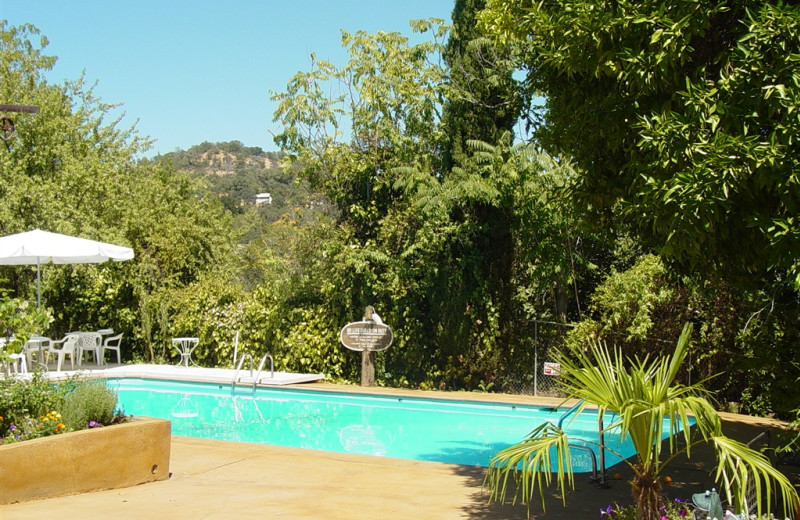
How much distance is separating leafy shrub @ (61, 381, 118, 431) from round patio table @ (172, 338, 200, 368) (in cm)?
862

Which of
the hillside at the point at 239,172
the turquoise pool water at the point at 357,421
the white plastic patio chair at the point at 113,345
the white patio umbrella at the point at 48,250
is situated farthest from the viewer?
the hillside at the point at 239,172

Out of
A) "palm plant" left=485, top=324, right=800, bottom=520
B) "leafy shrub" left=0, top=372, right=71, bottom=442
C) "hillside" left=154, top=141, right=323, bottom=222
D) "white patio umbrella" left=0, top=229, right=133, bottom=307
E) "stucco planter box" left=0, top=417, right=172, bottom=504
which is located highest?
"hillside" left=154, top=141, right=323, bottom=222

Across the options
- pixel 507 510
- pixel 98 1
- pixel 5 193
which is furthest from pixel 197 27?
pixel 507 510

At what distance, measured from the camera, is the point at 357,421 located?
1191 cm

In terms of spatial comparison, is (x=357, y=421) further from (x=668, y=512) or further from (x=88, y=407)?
(x=668, y=512)

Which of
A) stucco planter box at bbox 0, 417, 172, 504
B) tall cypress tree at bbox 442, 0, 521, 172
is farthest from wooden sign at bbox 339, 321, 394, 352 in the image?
stucco planter box at bbox 0, 417, 172, 504

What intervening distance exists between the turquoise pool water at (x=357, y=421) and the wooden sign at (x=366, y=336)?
1047 mm

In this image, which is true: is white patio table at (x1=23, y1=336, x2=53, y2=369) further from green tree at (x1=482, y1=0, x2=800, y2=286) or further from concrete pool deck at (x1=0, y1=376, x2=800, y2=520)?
green tree at (x1=482, y1=0, x2=800, y2=286)

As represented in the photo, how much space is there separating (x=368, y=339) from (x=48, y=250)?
575cm

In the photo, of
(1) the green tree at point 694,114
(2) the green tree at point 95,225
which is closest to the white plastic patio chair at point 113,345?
(2) the green tree at point 95,225

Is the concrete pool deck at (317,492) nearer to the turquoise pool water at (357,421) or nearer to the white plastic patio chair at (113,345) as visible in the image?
the turquoise pool water at (357,421)

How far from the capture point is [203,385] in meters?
14.2

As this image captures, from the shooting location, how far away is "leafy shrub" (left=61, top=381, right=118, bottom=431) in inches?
263

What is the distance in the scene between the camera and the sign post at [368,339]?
13.6m
